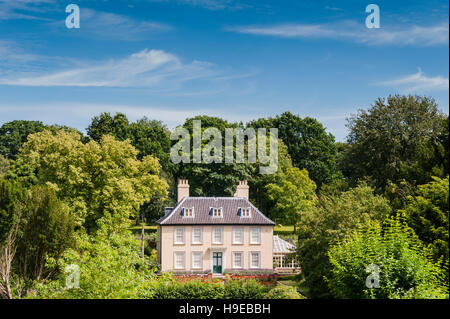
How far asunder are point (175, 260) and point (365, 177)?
19.4 metres

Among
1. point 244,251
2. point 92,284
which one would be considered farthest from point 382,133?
point 92,284

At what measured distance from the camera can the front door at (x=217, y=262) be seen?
43.1 metres

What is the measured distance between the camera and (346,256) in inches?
754

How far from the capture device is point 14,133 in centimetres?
6862

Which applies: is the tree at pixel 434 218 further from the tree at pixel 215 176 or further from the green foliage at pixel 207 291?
the tree at pixel 215 176

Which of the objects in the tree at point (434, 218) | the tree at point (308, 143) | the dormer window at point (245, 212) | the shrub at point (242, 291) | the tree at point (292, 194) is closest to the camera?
the tree at point (434, 218)

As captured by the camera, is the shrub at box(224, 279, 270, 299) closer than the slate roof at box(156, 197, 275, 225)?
Yes

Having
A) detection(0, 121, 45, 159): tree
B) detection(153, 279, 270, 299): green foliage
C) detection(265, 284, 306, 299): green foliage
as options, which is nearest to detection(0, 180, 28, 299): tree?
detection(153, 279, 270, 299): green foliage

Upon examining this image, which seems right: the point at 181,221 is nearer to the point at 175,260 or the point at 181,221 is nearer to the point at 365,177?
the point at 175,260

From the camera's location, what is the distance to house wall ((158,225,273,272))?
4241 centimetres

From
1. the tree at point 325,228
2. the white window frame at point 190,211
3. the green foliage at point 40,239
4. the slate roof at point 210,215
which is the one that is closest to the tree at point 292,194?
the slate roof at point 210,215

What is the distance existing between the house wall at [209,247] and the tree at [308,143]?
92.1 ft

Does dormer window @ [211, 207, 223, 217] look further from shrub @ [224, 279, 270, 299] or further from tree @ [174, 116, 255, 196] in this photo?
shrub @ [224, 279, 270, 299]

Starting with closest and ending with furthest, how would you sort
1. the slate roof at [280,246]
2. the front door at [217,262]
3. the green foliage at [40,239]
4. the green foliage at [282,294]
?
the green foliage at [282,294] → the green foliage at [40,239] → the front door at [217,262] → the slate roof at [280,246]
